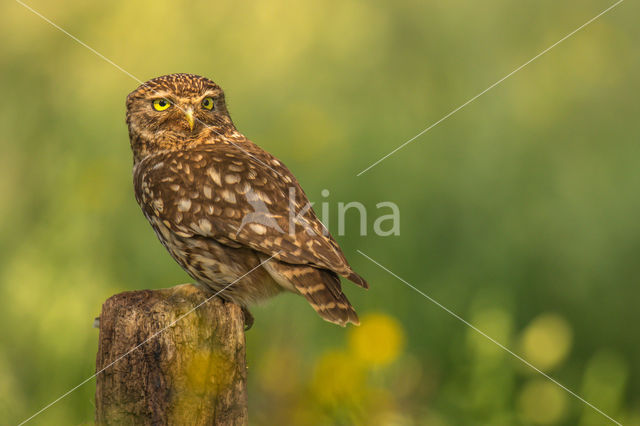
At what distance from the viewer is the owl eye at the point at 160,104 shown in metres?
4.01

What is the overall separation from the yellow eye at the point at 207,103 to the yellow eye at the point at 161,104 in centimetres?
19

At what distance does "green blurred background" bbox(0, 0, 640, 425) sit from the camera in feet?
12.8

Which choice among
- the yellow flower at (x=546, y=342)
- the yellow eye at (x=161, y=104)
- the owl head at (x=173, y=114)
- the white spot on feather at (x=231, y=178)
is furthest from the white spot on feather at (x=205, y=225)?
the yellow flower at (x=546, y=342)

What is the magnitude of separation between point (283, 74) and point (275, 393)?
3222 millimetres

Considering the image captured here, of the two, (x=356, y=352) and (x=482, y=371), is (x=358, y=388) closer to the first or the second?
(x=356, y=352)

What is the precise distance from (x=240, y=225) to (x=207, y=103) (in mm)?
1051

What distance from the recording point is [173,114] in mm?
3975

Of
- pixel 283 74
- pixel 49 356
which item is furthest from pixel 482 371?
pixel 283 74

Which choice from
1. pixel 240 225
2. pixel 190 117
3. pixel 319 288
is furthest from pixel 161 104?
pixel 319 288

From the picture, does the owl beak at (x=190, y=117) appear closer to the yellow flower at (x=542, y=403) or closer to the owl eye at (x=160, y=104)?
the owl eye at (x=160, y=104)

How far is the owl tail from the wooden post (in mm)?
445

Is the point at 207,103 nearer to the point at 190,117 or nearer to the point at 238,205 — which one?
the point at 190,117

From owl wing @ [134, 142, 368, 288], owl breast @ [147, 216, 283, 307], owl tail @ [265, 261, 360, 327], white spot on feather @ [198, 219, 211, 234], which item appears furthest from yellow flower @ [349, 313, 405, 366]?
white spot on feather @ [198, 219, 211, 234]

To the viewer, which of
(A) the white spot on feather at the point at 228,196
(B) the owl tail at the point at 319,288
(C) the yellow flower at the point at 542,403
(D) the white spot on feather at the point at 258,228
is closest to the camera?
(B) the owl tail at the point at 319,288
